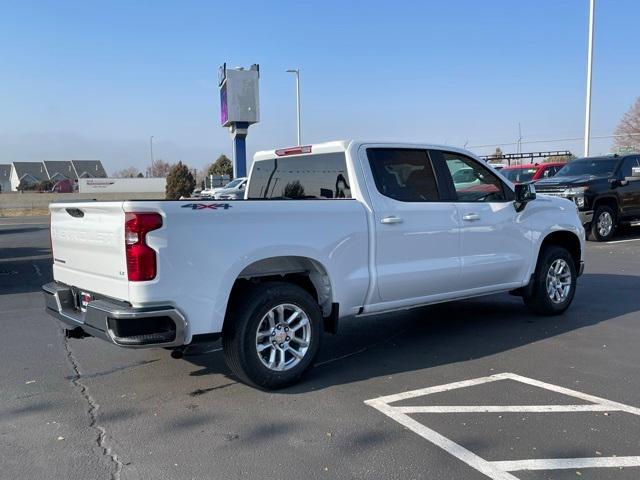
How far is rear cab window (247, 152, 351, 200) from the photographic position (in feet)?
17.6

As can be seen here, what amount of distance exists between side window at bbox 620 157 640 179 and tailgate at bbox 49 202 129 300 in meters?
13.3

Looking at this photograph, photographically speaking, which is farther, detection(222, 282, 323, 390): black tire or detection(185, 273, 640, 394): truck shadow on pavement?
detection(185, 273, 640, 394): truck shadow on pavement

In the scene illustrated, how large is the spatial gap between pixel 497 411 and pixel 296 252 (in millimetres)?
1871

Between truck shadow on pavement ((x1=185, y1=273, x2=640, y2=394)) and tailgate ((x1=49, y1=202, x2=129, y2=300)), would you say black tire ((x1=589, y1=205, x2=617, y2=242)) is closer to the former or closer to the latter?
truck shadow on pavement ((x1=185, y1=273, x2=640, y2=394))

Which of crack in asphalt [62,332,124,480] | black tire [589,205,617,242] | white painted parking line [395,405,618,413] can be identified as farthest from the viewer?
black tire [589,205,617,242]

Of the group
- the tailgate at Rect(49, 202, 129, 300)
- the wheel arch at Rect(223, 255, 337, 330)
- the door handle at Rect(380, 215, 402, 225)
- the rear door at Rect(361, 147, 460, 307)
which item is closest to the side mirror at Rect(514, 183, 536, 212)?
the rear door at Rect(361, 147, 460, 307)

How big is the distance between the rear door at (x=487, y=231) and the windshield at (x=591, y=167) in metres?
9.14

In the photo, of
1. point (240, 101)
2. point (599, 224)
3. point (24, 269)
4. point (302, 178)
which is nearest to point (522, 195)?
point (302, 178)

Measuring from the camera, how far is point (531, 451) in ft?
11.7

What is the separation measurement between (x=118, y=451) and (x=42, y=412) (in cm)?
98

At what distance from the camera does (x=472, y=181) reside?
638 centimetres

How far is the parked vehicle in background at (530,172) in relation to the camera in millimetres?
18062

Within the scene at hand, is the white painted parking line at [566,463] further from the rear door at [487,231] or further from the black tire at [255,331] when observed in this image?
the rear door at [487,231]

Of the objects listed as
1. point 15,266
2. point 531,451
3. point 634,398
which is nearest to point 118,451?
point 531,451
